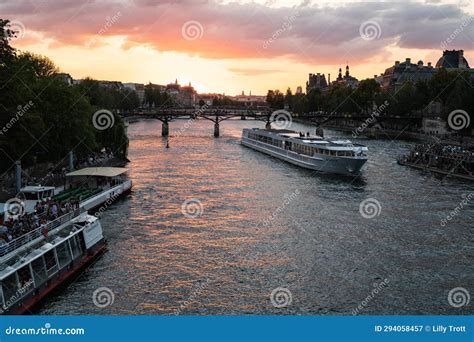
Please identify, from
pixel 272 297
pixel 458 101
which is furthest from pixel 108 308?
pixel 458 101

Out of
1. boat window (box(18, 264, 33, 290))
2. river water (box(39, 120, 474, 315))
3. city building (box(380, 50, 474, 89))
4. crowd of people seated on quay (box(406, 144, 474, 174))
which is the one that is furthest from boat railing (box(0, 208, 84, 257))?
city building (box(380, 50, 474, 89))

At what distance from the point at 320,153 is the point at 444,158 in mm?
11535

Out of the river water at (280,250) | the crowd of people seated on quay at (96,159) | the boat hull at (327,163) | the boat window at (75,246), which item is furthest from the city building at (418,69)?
→ the boat window at (75,246)

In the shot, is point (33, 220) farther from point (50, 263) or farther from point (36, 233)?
point (50, 263)

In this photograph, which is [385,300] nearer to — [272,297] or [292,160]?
[272,297]

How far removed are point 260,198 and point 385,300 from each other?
63.6 ft

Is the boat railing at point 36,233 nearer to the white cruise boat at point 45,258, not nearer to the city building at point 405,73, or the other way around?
the white cruise boat at point 45,258

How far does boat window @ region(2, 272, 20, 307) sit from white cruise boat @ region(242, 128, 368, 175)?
36902mm

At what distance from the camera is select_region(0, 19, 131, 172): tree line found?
1248 inches

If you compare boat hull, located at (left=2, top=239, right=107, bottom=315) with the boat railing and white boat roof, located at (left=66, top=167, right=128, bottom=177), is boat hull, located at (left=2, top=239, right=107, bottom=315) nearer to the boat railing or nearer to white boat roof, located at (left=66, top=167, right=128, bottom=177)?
the boat railing

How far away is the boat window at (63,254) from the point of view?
2235 centimetres

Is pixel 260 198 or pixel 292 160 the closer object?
pixel 260 198

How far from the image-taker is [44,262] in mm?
20797

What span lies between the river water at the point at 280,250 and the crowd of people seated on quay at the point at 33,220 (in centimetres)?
267
